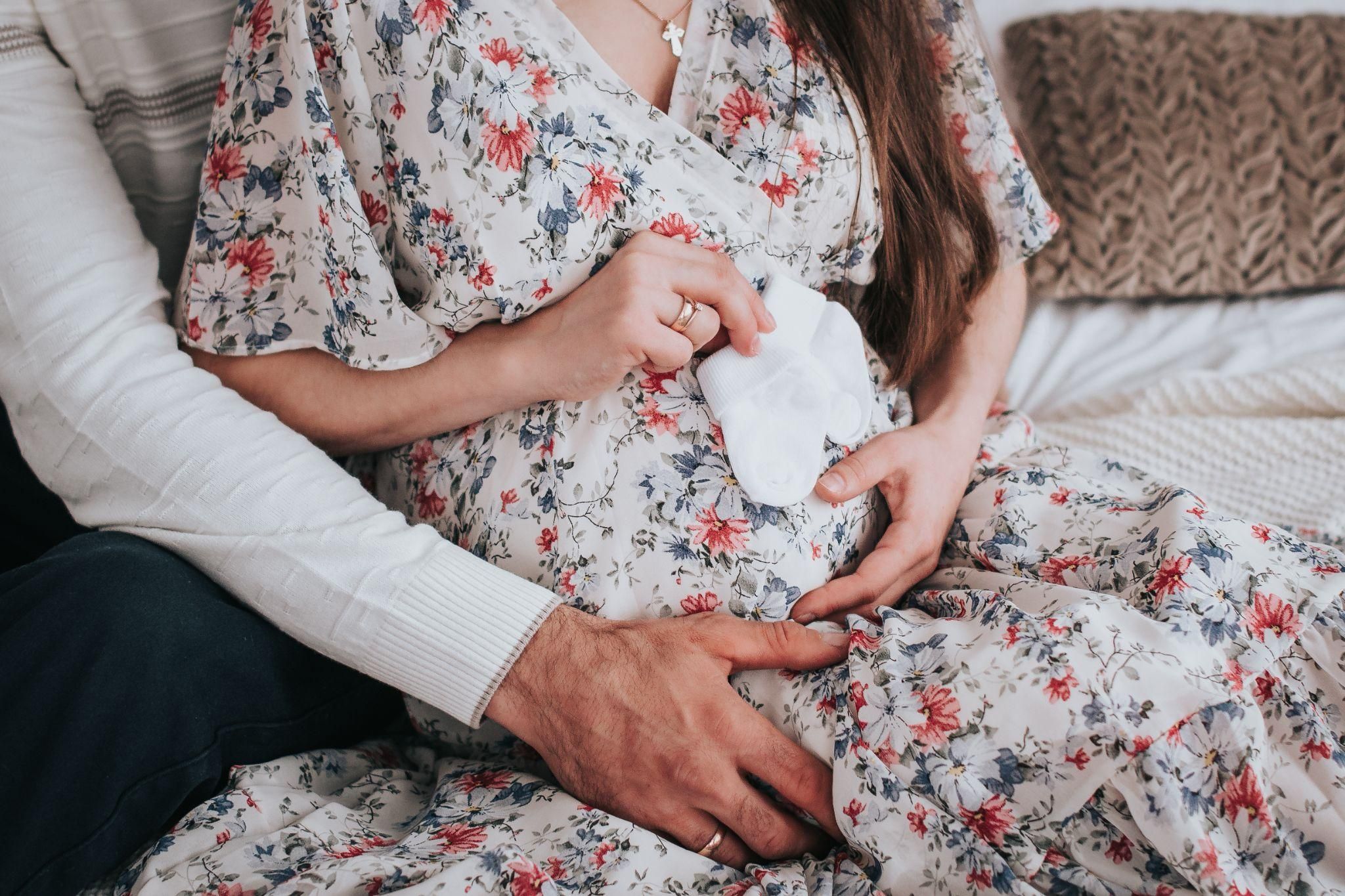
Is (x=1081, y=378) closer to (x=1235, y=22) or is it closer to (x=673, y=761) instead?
(x=1235, y=22)

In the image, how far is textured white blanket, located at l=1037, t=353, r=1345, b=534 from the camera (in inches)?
42.3

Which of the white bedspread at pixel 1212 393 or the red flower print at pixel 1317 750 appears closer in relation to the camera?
the red flower print at pixel 1317 750

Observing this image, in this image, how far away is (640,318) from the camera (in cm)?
81

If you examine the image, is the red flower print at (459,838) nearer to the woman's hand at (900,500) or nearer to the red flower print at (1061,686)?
the woman's hand at (900,500)

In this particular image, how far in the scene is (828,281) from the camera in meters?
1.04

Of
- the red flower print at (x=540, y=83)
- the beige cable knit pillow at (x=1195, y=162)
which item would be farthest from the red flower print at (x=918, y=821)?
the beige cable knit pillow at (x=1195, y=162)

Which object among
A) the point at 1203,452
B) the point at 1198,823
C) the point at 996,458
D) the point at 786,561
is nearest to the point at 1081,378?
the point at 1203,452

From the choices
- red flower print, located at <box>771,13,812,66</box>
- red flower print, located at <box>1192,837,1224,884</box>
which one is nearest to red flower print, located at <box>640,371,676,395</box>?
red flower print, located at <box>771,13,812,66</box>

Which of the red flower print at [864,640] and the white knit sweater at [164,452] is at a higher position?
the white knit sweater at [164,452]

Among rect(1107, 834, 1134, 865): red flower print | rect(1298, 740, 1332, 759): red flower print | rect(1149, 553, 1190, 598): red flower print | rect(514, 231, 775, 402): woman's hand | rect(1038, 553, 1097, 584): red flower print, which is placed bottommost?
rect(1107, 834, 1134, 865): red flower print

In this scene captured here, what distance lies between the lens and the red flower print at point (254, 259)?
879mm

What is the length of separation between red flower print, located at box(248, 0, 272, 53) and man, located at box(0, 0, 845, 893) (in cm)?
24

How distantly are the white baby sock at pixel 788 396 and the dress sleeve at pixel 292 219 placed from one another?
280 millimetres

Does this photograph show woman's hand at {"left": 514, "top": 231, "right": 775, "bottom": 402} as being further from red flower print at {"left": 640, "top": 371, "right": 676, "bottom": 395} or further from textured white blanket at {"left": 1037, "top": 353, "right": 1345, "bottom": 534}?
textured white blanket at {"left": 1037, "top": 353, "right": 1345, "bottom": 534}
